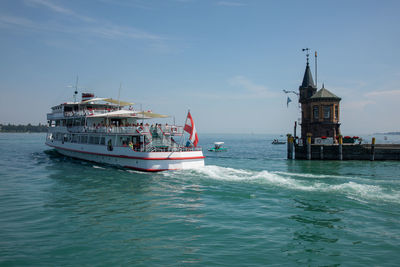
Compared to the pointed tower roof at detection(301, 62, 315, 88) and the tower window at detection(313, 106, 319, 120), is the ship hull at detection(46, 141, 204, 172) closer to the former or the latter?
the tower window at detection(313, 106, 319, 120)

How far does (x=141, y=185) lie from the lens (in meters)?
21.2

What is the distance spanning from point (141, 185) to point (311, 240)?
44.1ft

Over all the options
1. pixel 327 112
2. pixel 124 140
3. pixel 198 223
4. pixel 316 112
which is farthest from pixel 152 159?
pixel 327 112

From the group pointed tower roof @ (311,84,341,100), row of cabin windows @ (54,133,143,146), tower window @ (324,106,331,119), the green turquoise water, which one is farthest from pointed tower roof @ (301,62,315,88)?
row of cabin windows @ (54,133,143,146)

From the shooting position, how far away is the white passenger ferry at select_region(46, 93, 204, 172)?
87.9 feet

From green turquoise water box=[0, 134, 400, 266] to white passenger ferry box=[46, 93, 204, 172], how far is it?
4721 mm

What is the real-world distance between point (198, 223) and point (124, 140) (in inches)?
799

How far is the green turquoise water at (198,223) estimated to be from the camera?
949 cm

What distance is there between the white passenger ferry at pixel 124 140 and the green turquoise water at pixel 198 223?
472 centimetres

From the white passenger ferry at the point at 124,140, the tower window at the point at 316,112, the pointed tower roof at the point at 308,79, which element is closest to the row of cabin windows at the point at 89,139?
the white passenger ferry at the point at 124,140

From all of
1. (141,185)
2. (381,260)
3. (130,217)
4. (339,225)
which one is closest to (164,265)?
(130,217)

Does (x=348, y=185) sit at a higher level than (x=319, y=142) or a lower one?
lower

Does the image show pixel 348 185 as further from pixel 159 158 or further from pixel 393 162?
pixel 393 162

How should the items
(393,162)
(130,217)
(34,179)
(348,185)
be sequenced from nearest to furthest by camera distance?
(130,217)
(348,185)
(34,179)
(393,162)
